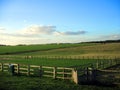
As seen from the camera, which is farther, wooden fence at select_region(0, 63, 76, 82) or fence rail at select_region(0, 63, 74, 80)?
fence rail at select_region(0, 63, 74, 80)

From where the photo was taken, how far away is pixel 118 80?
18703 millimetres

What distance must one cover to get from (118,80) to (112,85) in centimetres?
155

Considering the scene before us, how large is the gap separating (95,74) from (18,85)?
5450 millimetres

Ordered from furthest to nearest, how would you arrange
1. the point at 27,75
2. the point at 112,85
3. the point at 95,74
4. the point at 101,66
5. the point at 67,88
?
the point at 101,66 < the point at 27,75 < the point at 95,74 < the point at 112,85 < the point at 67,88

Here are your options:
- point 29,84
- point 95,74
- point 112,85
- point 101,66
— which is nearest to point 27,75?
point 29,84

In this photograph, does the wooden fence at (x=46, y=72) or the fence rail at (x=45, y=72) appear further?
the fence rail at (x=45, y=72)

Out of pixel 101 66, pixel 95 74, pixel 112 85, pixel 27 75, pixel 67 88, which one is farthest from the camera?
pixel 101 66

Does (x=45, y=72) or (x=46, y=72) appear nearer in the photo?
(x=46, y=72)

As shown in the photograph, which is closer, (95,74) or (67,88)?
(67,88)

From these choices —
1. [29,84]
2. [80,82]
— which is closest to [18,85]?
[29,84]

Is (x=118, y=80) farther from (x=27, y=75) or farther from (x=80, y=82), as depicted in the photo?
(x=27, y=75)

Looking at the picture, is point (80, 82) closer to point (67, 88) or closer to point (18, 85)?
point (67, 88)

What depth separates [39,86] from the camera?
55.8ft

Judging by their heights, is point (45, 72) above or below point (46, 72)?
below
